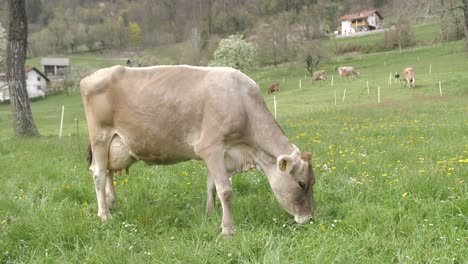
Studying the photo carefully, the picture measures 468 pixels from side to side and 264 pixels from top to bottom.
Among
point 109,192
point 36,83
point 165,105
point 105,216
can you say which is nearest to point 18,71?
point 109,192

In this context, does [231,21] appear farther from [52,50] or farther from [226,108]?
[226,108]

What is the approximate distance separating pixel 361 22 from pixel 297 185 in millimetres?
110259

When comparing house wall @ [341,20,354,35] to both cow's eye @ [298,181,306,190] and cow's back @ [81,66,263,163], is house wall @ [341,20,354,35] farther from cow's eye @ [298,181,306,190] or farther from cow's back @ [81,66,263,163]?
cow's eye @ [298,181,306,190]

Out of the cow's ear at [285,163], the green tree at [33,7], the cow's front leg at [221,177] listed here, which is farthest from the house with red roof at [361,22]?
the cow's front leg at [221,177]

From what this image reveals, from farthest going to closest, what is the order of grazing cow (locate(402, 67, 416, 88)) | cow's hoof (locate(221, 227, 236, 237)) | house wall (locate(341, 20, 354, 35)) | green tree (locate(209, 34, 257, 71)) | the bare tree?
1. house wall (locate(341, 20, 354, 35))
2. green tree (locate(209, 34, 257, 71))
3. grazing cow (locate(402, 67, 416, 88))
4. the bare tree
5. cow's hoof (locate(221, 227, 236, 237))

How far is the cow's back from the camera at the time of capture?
214 inches

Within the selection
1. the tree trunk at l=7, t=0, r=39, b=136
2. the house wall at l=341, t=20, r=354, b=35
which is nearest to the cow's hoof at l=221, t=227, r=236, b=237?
the tree trunk at l=7, t=0, r=39, b=136

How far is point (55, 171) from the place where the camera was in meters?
7.96

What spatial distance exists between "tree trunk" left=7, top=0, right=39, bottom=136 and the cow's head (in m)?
12.4

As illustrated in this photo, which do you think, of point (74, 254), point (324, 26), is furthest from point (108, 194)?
point (324, 26)

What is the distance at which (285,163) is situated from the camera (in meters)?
5.23

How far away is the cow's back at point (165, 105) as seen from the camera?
214 inches

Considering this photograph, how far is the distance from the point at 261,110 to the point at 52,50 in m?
87.6

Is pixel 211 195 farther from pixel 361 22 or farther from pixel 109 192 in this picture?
pixel 361 22
